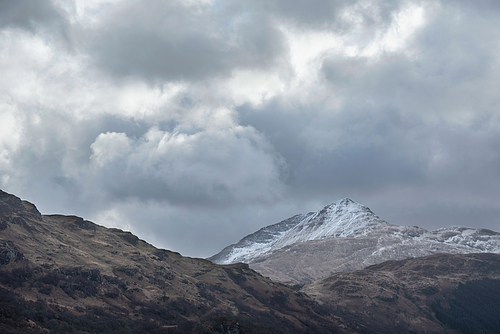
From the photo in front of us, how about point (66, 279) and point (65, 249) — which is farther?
point (65, 249)

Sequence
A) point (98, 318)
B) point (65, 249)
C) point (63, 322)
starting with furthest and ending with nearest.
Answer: point (65, 249)
point (98, 318)
point (63, 322)

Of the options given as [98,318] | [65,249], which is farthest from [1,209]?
[98,318]

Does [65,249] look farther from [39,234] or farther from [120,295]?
[120,295]

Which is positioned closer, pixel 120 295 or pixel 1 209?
pixel 120 295

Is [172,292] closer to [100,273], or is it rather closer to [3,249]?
[100,273]

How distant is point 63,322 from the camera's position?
117125 millimetres

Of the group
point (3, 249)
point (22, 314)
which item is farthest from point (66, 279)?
point (22, 314)

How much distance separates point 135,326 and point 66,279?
37.9 metres

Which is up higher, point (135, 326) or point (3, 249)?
point (3, 249)

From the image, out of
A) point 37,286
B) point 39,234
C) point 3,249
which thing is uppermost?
point 39,234

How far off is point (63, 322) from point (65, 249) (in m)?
77.2

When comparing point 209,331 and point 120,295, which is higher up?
point 120,295

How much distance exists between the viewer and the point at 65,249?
18688 cm

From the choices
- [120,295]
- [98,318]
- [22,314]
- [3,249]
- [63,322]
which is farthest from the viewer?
[120,295]
